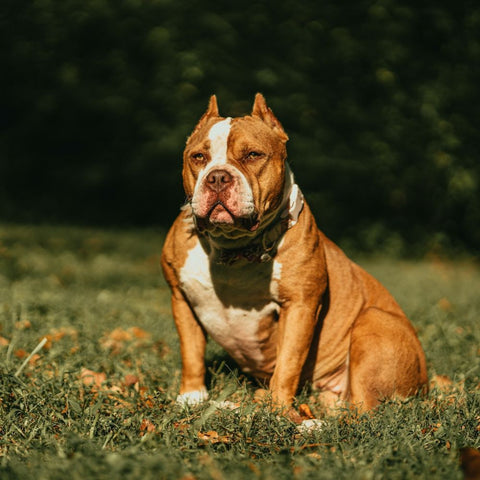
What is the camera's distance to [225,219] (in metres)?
2.83

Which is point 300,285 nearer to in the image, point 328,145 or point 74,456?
point 74,456

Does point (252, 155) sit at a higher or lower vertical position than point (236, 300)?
higher

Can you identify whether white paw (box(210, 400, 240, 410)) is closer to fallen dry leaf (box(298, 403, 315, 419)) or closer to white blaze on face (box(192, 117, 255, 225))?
fallen dry leaf (box(298, 403, 315, 419))

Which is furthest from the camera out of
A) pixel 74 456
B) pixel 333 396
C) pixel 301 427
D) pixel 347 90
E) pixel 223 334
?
pixel 347 90

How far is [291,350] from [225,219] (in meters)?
0.72

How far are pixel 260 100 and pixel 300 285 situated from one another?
101 centimetres

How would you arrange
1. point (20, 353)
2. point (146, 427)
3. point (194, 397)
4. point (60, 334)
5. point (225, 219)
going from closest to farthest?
point (146, 427), point (225, 219), point (194, 397), point (20, 353), point (60, 334)

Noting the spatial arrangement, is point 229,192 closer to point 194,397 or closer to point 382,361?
point 194,397

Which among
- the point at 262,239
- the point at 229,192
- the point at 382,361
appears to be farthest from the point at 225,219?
the point at 382,361

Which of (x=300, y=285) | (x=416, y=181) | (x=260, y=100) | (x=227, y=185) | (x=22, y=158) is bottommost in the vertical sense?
(x=22, y=158)

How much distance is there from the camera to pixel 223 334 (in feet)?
10.7

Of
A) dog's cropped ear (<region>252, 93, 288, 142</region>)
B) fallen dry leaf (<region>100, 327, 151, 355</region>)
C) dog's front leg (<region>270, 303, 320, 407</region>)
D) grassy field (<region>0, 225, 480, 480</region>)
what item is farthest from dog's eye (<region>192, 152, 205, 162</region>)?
fallen dry leaf (<region>100, 327, 151, 355</region>)

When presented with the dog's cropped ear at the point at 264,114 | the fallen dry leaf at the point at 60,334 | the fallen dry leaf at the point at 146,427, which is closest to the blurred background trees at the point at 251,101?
the fallen dry leaf at the point at 60,334

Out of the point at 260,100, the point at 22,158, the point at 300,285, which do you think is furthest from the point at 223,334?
the point at 22,158
